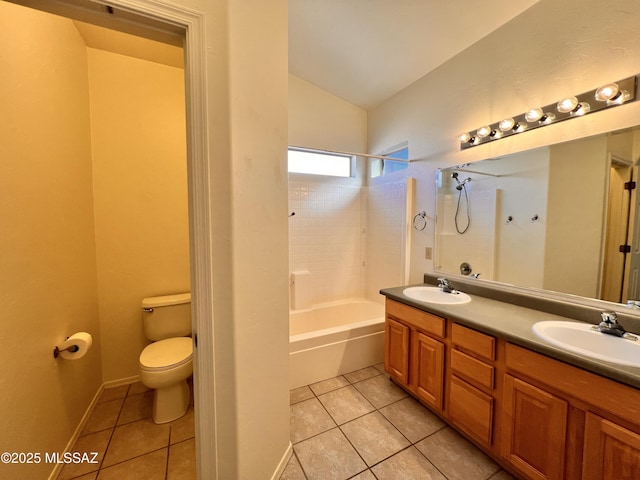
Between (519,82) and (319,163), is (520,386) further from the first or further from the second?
(319,163)

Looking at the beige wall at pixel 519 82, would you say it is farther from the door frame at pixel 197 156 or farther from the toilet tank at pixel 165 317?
the toilet tank at pixel 165 317

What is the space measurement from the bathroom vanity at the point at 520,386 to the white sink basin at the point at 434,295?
0.29ft

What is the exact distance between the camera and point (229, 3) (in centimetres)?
96

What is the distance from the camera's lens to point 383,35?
196 centimetres

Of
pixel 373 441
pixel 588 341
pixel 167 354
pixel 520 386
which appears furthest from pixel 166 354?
pixel 588 341

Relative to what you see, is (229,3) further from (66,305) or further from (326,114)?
(326,114)

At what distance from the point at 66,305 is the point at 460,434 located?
2601 mm

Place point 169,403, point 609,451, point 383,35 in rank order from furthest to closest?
point 383,35, point 169,403, point 609,451

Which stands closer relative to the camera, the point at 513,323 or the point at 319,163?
the point at 513,323

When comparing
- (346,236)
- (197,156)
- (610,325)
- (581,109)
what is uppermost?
(581,109)

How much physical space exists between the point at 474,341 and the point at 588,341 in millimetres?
501

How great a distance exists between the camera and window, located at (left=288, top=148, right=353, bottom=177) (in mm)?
2891

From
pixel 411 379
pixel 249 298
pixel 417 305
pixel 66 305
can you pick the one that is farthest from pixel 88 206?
pixel 411 379

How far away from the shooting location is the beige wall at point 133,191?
192 cm
